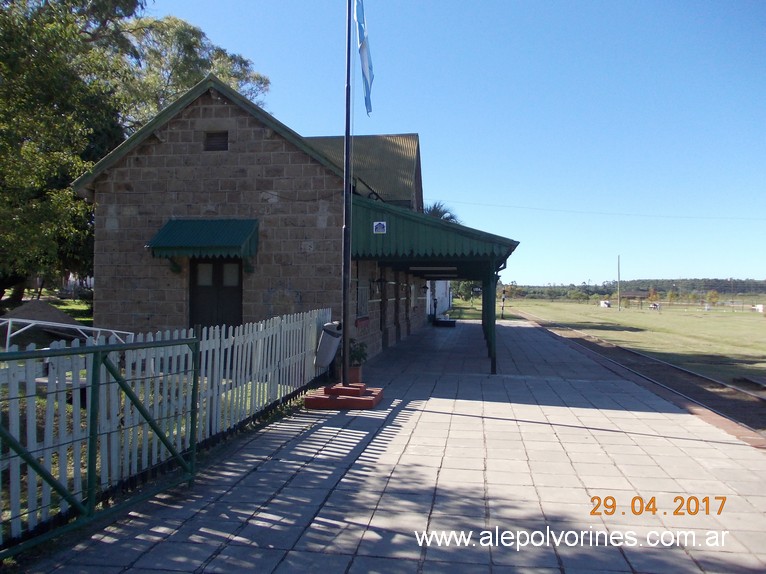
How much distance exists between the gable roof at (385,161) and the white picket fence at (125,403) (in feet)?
33.0

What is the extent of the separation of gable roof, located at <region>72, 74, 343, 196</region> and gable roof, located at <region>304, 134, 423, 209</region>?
546 centimetres

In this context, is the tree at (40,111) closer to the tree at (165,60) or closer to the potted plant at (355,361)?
the potted plant at (355,361)

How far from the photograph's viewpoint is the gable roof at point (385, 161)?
18422mm

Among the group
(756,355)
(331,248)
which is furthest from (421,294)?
(331,248)

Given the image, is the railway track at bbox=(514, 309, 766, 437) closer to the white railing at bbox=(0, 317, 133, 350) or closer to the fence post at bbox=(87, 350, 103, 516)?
the fence post at bbox=(87, 350, 103, 516)

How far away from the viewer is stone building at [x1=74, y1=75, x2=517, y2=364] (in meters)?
11.8

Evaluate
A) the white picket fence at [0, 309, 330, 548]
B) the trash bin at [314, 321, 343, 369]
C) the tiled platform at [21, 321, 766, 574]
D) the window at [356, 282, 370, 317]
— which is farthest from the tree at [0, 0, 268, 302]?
the window at [356, 282, 370, 317]

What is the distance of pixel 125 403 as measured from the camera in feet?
15.7

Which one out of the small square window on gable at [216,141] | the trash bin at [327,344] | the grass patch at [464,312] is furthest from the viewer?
the grass patch at [464,312]

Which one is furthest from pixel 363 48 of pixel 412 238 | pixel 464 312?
pixel 464 312

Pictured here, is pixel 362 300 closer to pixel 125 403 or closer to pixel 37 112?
pixel 37 112

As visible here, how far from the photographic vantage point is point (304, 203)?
39.0ft

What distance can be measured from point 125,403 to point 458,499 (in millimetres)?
2775

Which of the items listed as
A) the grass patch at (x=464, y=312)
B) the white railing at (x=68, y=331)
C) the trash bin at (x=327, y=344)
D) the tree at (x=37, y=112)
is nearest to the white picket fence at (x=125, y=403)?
the trash bin at (x=327, y=344)
